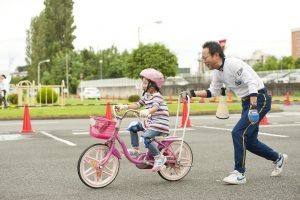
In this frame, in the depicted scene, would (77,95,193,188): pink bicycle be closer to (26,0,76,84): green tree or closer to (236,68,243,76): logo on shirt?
(236,68,243,76): logo on shirt

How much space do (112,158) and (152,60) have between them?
33833 millimetres

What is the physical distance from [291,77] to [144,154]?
42955mm

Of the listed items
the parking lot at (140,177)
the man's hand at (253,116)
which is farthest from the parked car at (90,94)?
the man's hand at (253,116)

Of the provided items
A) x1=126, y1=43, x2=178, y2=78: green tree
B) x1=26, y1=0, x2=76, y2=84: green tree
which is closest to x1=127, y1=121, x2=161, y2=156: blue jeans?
x1=126, y1=43, x2=178, y2=78: green tree

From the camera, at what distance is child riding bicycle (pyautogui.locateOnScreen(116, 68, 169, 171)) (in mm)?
6238

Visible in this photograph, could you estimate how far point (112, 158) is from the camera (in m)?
6.22

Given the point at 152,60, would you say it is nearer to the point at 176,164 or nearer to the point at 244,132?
the point at 176,164

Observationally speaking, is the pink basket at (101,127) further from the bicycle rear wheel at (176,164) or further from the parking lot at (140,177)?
the bicycle rear wheel at (176,164)

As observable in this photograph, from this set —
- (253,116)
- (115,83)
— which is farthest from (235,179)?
(115,83)

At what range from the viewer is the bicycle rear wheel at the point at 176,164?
6605mm

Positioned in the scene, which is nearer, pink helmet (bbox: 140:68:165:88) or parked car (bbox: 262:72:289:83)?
pink helmet (bbox: 140:68:165:88)

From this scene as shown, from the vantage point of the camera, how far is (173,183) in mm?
6496

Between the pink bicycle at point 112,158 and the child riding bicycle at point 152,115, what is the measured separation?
112mm

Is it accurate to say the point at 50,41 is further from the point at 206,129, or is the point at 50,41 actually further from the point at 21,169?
the point at 21,169
